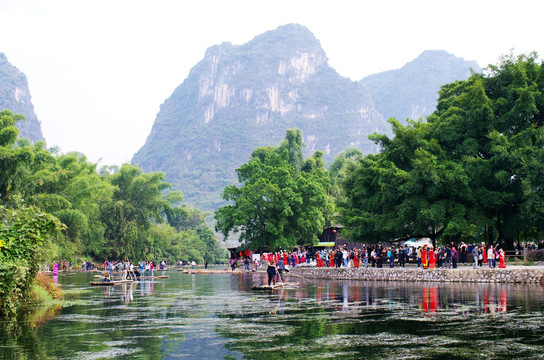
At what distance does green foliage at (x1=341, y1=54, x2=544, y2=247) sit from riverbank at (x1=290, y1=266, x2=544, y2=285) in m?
3.69

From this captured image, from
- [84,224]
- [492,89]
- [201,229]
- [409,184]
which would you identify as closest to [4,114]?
[84,224]

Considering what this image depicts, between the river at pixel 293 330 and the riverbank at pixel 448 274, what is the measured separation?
901 cm

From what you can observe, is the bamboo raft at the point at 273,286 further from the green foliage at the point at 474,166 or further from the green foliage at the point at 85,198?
the green foliage at the point at 85,198

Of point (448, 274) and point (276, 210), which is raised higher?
point (276, 210)

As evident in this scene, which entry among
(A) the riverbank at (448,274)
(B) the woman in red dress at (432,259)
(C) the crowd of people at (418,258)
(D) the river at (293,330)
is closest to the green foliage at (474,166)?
(C) the crowd of people at (418,258)

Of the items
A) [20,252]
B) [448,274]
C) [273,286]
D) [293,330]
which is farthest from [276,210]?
[293,330]

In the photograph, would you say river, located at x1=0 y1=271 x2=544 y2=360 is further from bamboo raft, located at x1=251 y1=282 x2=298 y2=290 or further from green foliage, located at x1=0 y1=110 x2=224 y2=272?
green foliage, located at x1=0 y1=110 x2=224 y2=272

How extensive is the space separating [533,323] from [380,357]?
5.52 meters

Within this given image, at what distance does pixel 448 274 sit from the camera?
32.8m

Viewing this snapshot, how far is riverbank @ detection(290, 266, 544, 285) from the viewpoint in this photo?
29438mm

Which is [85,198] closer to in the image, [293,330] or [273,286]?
[273,286]

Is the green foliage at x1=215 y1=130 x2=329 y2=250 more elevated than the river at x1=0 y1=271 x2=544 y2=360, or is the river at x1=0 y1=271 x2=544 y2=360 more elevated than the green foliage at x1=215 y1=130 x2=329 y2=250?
the green foliage at x1=215 y1=130 x2=329 y2=250

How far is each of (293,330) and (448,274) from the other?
21.6 meters

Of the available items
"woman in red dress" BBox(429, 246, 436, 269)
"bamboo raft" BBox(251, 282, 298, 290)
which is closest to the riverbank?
"woman in red dress" BBox(429, 246, 436, 269)
